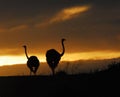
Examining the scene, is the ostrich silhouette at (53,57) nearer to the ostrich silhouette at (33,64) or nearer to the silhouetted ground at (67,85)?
the ostrich silhouette at (33,64)

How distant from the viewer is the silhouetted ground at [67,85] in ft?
74.4

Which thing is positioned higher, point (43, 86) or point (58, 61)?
point (58, 61)

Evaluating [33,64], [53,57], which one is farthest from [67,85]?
[33,64]

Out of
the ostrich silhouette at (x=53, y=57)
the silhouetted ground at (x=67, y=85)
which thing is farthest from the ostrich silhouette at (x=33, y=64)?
the silhouetted ground at (x=67, y=85)

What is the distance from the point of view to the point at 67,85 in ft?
76.2

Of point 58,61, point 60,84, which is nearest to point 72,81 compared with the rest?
point 60,84

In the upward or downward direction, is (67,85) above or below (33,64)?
below

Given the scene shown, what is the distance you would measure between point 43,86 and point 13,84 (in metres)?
1.60

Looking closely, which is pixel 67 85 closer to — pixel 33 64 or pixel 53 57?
pixel 53 57

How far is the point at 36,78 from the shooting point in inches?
1025

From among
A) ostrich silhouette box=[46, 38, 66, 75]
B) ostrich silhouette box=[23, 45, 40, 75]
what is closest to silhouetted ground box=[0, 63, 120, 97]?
ostrich silhouette box=[46, 38, 66, 75]

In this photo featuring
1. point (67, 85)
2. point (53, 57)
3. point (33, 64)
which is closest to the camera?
point (67, 85)

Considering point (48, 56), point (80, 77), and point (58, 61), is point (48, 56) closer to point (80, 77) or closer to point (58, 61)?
point (58, 61)

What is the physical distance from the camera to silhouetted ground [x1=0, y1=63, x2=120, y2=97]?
74.4ft
